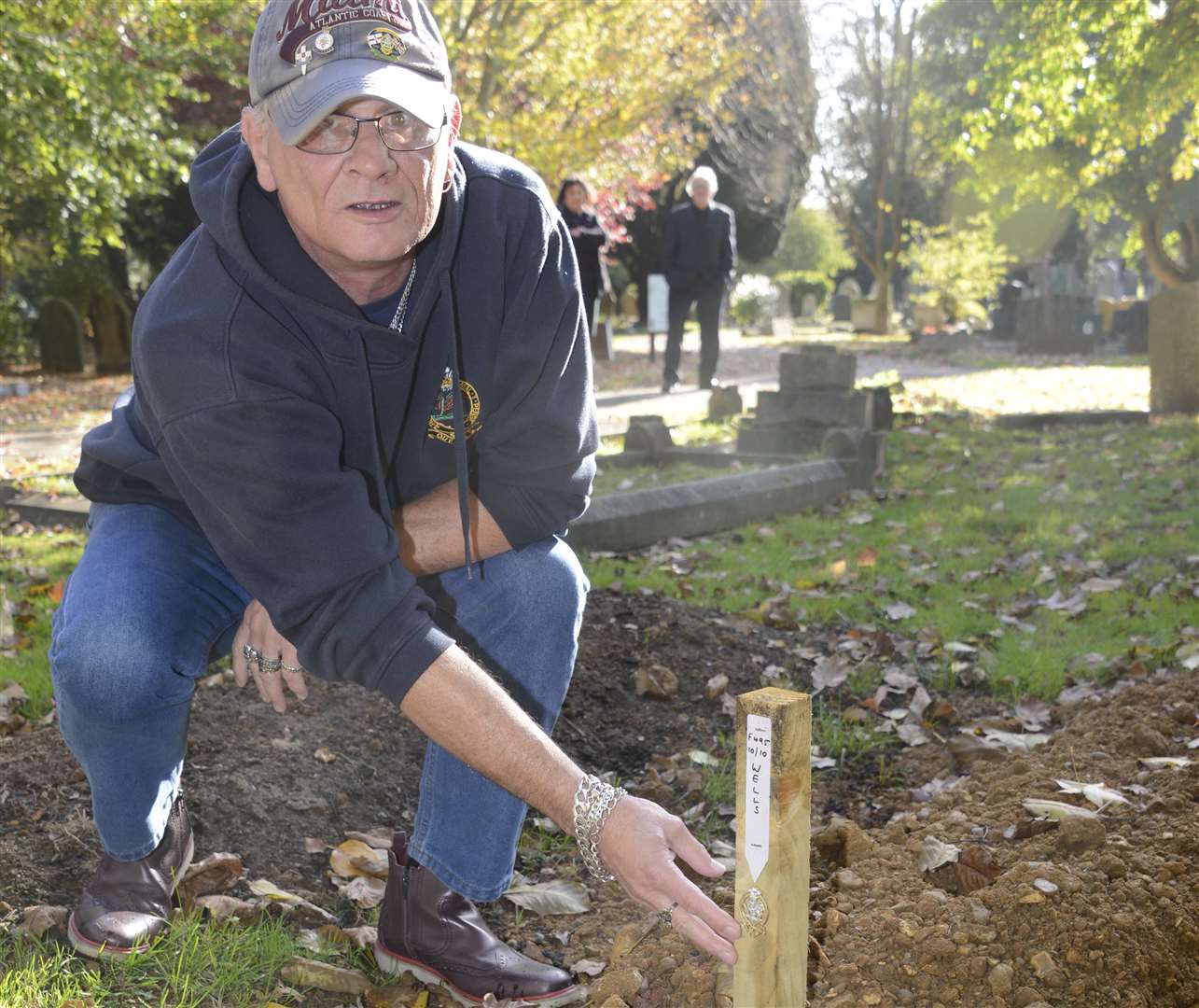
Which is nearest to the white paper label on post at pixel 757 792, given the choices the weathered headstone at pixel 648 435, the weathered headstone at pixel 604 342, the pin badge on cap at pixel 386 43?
the pin badge on cap at pixel 386 43

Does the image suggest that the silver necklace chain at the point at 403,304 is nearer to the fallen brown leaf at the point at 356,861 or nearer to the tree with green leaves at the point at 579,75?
the fallen brown leaf at the point at 356,861


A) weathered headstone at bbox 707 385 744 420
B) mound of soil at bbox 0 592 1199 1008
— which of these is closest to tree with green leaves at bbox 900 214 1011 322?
weathered headstone at bbox 707 385 744 420

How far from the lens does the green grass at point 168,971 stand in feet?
7.79

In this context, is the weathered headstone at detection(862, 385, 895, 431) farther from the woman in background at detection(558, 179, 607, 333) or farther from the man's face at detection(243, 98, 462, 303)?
the man's face at detection(243, 98, 462, 303)

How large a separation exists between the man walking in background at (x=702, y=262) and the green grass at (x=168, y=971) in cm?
1130

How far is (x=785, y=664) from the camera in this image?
4.41 meters

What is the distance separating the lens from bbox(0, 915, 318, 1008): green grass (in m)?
2.38

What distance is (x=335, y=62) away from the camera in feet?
7.10

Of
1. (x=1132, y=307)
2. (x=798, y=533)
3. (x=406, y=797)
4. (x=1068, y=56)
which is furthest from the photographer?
(x=1132, y=307)

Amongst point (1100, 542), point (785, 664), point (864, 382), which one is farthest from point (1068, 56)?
point (785, 664)

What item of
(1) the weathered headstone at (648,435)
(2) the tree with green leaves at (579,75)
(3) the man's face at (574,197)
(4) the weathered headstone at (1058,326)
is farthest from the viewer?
(4) the weathered headstone at (1058,326)

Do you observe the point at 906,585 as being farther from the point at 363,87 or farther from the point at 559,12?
the point at 559,12

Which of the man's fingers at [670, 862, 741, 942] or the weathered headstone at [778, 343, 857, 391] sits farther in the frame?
the weathered headstone at [778, 343, 857, 391]

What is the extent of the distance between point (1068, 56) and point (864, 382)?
15.1 feet
